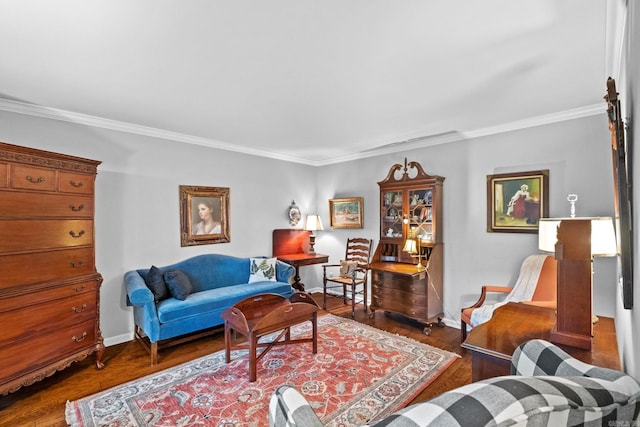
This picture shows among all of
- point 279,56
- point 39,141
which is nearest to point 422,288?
point 279,56

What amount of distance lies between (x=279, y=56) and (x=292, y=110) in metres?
1.00

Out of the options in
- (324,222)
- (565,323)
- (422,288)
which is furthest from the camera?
(324,222)

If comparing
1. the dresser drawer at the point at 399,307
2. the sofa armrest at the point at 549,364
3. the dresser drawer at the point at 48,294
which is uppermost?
the sofa armrest at the point at 549,364

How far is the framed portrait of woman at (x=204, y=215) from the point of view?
3.93 metres

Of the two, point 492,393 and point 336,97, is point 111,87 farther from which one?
point 492,393

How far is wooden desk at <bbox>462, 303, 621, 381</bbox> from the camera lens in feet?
4.34

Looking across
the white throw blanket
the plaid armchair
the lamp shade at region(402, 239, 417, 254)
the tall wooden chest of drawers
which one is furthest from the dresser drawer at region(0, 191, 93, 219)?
the white throw blanket

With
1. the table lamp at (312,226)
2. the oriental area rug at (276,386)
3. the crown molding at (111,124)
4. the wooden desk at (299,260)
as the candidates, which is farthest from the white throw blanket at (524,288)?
the crown molding at (111,124)

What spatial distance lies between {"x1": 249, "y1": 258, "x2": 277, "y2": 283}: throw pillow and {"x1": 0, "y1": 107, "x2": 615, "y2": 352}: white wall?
0.43 metres

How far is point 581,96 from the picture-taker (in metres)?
2.67

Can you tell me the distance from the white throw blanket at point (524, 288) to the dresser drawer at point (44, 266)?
3609 millimetres

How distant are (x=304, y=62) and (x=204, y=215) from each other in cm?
272

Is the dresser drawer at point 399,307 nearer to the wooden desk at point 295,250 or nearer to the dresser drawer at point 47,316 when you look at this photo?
the wooden desk at point 295,250

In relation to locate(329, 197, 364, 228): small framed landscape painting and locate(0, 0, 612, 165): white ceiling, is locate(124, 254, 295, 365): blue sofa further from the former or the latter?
locate(0, 0, 612, 165): white ceiling
